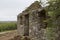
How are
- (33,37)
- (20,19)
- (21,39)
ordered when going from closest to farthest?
1. (33,37)
2. (21,39)
3. (20,19)

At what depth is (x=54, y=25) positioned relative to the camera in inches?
348

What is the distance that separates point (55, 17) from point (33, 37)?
3.13 metres

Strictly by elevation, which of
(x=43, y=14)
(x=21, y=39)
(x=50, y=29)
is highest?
(x=43, y=14)

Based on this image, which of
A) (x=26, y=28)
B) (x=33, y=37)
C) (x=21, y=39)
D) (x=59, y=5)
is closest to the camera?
(x=59, y=5)

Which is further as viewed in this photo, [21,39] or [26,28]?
[26,28]

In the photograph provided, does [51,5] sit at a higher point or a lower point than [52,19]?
higher

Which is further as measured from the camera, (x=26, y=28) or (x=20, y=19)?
(x=20, y=19)

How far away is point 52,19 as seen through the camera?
8906 millimetres

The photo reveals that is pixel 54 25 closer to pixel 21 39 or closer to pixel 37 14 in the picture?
pixel 37 14

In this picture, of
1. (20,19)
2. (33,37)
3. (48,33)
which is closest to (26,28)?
(20,19)

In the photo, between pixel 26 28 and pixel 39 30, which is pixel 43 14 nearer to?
pixel 39 30

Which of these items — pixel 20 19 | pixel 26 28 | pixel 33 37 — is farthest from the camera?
pixel 20 19

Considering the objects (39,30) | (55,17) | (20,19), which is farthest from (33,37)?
(20,19)

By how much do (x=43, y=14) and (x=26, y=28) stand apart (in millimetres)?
4305
